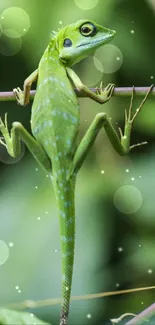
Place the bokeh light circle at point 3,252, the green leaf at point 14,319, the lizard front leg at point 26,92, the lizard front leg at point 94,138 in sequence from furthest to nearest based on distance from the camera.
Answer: the bokeh light circle at point 3,252 → the lizard front leg at point 26,92 → the lizard front leg at point 94,138 → the green leaf at point 14,319

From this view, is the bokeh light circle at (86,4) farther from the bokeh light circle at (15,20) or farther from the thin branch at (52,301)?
the thin branch at (52,301)

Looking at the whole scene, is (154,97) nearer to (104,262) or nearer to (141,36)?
(141,36)

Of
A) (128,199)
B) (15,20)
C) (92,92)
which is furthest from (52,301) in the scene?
(15,20)

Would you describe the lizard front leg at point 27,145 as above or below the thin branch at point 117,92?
below

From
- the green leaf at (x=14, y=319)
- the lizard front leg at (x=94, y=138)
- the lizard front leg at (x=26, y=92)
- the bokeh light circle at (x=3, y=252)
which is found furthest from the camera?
the bokeh light circle at (x=3, y=252)

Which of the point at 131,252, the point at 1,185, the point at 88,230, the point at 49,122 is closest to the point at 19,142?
the point at 49,122

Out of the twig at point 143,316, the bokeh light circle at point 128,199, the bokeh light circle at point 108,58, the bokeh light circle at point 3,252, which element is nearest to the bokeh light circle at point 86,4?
the bokeh light circle at point 108,58
